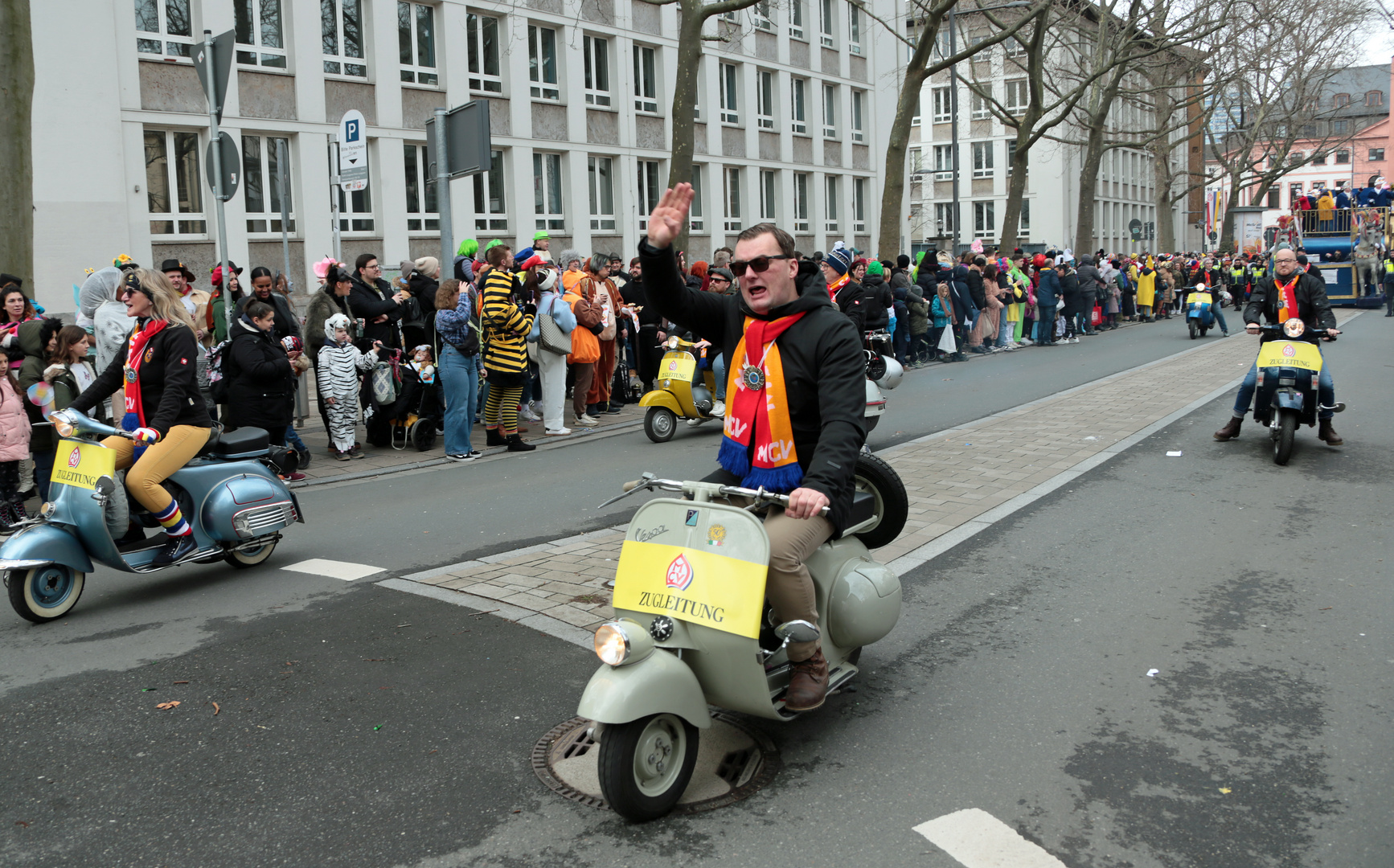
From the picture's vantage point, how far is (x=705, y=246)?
117 feet

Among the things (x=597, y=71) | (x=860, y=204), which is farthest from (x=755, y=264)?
(x=860, y=204)

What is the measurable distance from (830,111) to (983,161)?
1018 inches

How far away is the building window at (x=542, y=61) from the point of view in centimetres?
3002

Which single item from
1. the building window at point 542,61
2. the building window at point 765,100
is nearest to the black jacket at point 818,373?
the building window at point 542,61

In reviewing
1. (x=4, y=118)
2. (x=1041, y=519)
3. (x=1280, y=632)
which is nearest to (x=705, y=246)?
(x=4, y=118)

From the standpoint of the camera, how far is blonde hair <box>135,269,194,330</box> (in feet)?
21.7

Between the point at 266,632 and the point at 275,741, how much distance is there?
4.93ft

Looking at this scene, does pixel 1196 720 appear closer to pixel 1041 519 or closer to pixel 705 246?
pixel 1041 519

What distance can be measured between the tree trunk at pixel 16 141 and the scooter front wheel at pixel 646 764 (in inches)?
392

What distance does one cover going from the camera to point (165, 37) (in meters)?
23.1

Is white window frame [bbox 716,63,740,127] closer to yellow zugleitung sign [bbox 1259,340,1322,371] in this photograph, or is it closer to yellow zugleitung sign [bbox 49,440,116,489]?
yellow zugleitung sign [bbox 1259,340,1322,371]

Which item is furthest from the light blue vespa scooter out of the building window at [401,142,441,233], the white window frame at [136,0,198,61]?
the building window at [401,142,441,233]

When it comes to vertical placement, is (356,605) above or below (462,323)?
below

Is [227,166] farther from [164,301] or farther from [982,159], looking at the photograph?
[982,159]
